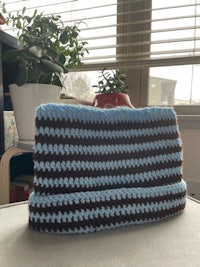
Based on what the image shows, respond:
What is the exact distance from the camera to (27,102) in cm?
76

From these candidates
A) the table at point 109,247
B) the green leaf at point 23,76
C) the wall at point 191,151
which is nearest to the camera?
the table at point 109,247

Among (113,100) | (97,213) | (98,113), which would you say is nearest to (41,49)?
(113,100)

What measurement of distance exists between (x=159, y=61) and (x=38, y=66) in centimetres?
62

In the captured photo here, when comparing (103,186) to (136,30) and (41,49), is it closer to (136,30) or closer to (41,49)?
(41,49)

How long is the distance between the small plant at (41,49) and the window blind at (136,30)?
13.4 inches

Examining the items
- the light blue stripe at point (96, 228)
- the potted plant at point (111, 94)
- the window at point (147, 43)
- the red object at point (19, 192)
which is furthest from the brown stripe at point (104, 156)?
the window at point (147, 43)

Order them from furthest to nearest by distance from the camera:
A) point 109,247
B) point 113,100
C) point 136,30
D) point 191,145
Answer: point 136,30
point 191,145
point 113,100
point 109,247

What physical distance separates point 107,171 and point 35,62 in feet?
1.55

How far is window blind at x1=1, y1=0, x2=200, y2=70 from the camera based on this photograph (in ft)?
3.77

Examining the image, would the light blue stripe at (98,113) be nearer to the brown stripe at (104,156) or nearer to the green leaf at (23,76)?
the brown stripe at (104,156)

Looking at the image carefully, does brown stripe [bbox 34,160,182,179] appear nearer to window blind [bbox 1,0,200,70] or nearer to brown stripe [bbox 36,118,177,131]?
brown stripe [bbox 36,118,177,131]

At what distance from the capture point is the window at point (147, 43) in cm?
116

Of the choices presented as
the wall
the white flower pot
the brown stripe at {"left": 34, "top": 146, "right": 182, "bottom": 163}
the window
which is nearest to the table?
the brown stripe at {"left": 34, "top": 146, "right": 182, "bottom": 163}

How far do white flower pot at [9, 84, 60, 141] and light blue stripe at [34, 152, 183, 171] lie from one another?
1.28 feet
